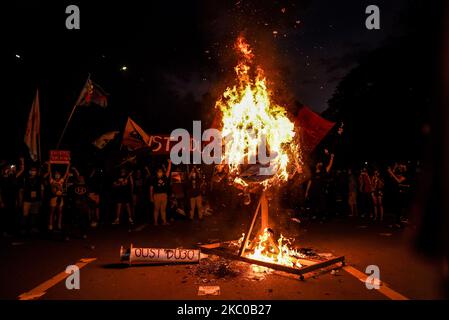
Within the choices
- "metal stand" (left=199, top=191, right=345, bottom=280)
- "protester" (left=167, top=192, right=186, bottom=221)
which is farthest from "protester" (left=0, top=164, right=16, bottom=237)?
"metal stand" (left=199, top=191, right=345, bottom=280)

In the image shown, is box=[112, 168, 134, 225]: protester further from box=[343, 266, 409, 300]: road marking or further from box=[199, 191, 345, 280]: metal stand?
box=[343, 266, 409, 300]: road marking

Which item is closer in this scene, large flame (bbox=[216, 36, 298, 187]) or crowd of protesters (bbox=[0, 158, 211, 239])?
large flame (bbox=[216, 36, 298, 187])

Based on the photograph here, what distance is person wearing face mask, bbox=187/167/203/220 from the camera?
547 inches

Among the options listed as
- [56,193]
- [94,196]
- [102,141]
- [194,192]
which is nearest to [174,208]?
[194,192]

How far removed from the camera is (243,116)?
862cm

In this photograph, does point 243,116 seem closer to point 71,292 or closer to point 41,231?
point 71,292

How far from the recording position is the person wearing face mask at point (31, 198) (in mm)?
11234

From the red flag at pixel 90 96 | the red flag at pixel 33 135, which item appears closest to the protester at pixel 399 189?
the red flag at pixel 90 96

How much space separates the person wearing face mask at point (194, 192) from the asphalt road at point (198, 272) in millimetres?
2911

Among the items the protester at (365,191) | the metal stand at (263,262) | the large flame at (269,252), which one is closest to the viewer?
the metal stand at (263,262)

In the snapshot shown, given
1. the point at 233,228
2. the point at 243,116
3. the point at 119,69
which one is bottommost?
the point at 233,228

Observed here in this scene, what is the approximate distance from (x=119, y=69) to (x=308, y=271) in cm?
2067

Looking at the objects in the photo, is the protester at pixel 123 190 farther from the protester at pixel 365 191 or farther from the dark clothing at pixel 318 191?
the protester at pixel 365 191
